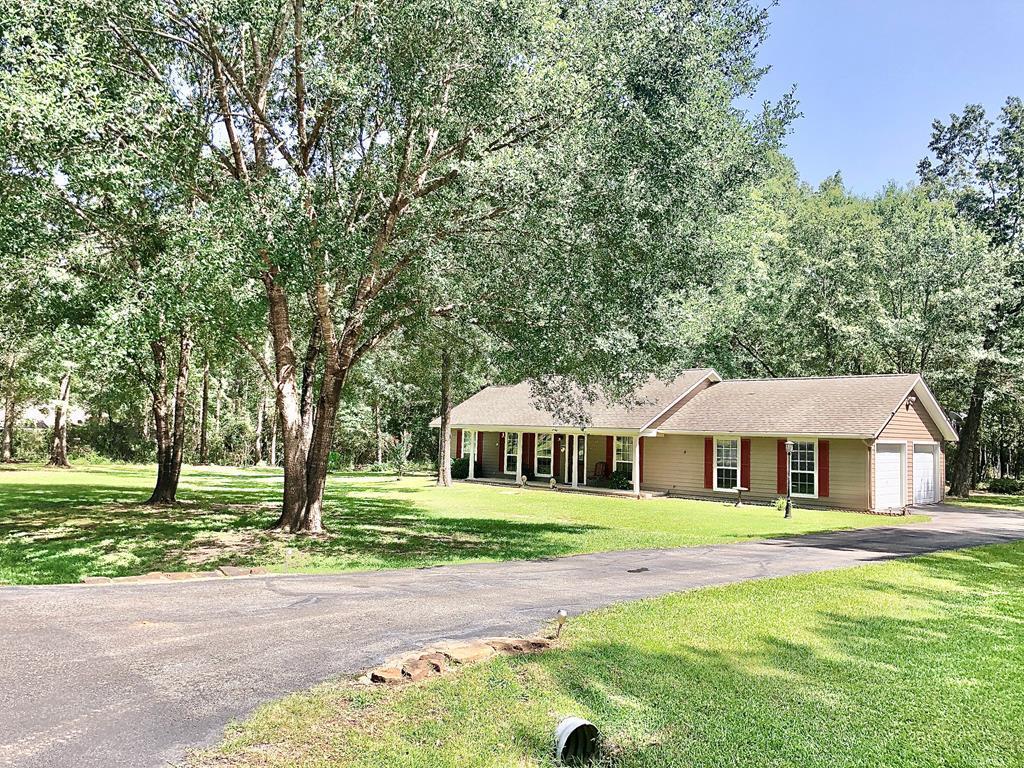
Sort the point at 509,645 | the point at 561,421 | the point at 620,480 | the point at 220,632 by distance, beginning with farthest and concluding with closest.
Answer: the point at 620,480
the point at 561,421
the point at 220,632
the point at 509,645

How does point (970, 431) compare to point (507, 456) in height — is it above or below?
above

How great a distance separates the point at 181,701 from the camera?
4.76 meters

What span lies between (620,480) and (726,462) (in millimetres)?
4441

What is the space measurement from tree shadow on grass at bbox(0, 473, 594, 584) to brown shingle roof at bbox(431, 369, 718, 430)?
805 cm

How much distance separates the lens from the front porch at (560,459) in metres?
29.6

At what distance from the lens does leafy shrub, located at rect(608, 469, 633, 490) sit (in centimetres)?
2911

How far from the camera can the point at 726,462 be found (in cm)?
2761

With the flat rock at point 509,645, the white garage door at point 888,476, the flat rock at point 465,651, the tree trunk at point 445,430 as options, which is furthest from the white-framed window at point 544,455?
the flat rock at point 465,651

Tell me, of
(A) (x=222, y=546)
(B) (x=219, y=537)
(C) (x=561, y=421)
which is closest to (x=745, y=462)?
(C) (x=561, y=421)

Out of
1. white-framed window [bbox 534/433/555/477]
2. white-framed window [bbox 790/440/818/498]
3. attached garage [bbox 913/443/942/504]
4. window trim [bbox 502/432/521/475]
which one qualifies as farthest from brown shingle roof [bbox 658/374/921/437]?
window trim [bbox 502/432/521/475]

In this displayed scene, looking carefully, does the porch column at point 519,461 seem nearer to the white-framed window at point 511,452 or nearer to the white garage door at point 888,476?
the white-framed window at point 511,452

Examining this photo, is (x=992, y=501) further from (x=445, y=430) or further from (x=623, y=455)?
(x=445, y=430)

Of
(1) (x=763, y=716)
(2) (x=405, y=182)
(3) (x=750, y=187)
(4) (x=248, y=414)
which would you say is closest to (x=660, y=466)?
(3) (x=750, y=187)

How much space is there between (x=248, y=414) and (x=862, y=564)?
43.7 m
